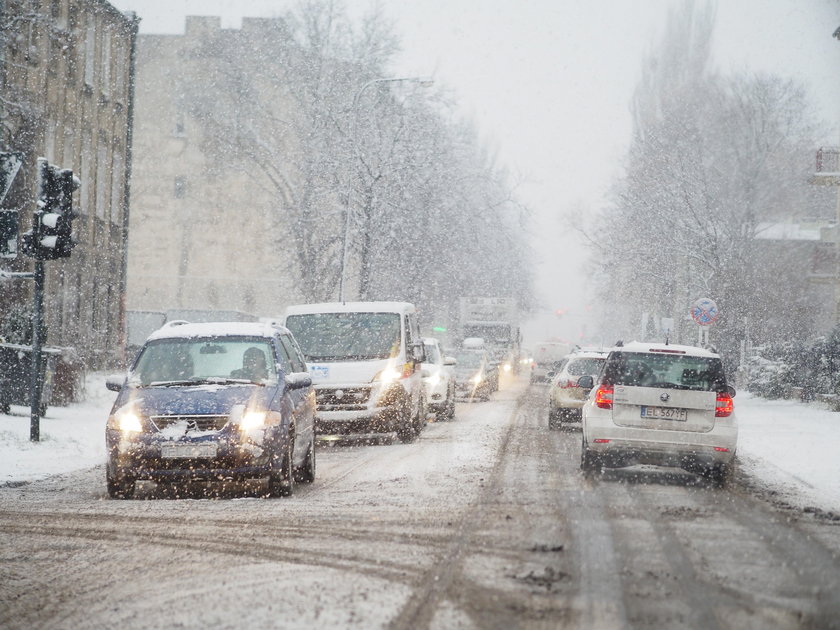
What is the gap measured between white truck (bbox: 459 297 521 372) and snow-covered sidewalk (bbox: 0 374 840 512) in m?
32.3

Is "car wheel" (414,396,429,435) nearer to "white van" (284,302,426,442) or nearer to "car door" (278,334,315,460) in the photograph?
"white van" (284,302,426,442)

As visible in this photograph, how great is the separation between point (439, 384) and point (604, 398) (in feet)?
39.3

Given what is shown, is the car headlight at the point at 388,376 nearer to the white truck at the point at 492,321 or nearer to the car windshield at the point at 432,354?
the car windshield at the point at 432,354

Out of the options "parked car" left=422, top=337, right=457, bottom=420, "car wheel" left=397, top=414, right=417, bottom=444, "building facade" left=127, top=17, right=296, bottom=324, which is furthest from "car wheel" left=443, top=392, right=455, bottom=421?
"building facade" left=127, top=17, right=296, bottom=324

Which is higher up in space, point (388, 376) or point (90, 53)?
point (90, 53)

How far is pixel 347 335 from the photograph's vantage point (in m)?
20.3

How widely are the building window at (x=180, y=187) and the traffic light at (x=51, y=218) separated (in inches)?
1956

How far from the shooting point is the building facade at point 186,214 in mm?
65125

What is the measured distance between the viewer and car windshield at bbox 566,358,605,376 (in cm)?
2358

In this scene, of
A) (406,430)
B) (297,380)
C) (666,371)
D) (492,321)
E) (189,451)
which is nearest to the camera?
(189,451)

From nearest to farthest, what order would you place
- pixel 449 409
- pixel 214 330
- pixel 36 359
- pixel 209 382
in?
pixel 209 382
pixel 214 330
pixel 36 359
pixel 449 409

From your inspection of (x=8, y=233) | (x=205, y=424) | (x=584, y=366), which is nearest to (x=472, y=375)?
(x=584, y=366)

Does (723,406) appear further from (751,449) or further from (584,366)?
(584,366)

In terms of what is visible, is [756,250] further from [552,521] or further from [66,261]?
[552,521]
